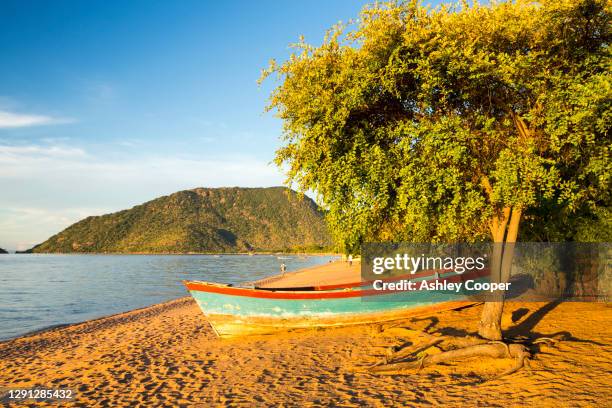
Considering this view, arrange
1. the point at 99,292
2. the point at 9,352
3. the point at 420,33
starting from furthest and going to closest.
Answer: the point at 99,292
the point at 9,352
the point at 420,33

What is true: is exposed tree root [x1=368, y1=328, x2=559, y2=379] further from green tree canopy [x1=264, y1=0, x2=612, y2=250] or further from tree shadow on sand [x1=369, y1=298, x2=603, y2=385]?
green tree canopy [x1=264, y1=0, x2=612, y2=250]

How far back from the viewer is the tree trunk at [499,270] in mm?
10195

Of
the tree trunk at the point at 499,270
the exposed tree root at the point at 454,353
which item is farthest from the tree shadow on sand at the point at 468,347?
the tree trunk at the point at 499,270

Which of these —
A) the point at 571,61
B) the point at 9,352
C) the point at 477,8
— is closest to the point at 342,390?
the point at 571,61

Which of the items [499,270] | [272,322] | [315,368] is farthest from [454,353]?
[272,322]

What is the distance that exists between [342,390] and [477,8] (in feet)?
32.5

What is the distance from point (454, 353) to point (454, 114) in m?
5.89

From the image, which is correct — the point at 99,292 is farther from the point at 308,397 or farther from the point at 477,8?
the point at 477,8

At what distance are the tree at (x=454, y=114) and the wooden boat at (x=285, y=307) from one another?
11.4ft

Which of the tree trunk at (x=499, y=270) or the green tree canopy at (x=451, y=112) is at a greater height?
the green tree canopy at (x=451, y=112)

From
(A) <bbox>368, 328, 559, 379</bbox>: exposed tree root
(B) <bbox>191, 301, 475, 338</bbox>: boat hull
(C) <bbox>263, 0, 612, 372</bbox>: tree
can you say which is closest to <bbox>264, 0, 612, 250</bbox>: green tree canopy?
(C) <bbox>263, 0, 612, 372</bbox>: tree

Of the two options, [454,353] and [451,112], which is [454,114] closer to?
[451,112]

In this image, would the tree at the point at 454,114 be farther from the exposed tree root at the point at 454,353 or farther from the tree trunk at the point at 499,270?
the exposed tree root at the point at 454,353

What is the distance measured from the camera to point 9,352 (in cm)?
1562
